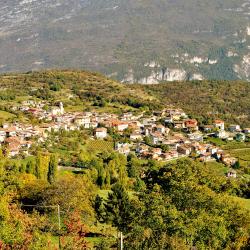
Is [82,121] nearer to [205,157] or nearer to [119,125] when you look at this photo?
[119,125]

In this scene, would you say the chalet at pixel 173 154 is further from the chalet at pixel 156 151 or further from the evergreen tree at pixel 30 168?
the evergreen tree at pixel 30 168

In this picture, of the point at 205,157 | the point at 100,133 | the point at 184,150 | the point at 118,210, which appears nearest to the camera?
the point at 118,210

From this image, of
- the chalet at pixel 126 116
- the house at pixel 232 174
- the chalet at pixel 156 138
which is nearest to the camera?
the house at pixel 232 174

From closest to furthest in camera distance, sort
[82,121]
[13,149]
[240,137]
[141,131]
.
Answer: [13,149]
[82,121]
[141,131]
[240,137]

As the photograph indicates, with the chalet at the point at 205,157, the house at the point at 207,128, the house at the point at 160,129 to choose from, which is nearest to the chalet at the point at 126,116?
the house at the point at 160,129

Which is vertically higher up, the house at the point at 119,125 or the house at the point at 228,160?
the house at the point at 119,125

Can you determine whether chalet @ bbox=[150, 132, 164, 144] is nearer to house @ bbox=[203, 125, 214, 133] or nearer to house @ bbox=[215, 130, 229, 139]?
house @ bbox=[215, 130, 229, 139]

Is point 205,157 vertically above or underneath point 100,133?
underneath

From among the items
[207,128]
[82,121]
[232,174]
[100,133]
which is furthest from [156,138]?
[232,174]

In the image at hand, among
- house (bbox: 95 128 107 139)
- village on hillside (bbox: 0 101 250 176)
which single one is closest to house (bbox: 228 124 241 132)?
village on hillside (bbox: 0 101 250 176)
